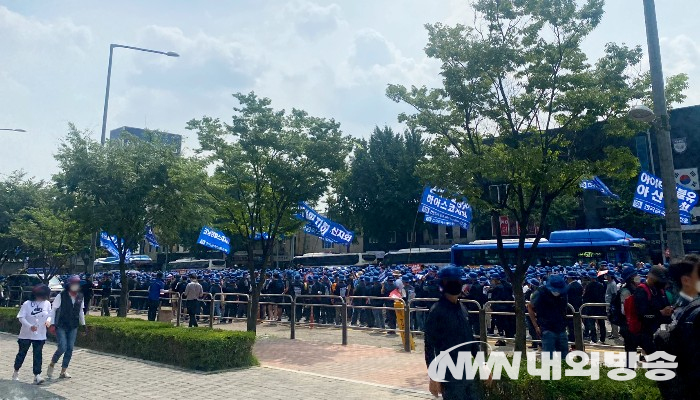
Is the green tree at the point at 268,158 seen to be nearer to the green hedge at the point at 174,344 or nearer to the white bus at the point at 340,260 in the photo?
the green hedge at the point at 174,344

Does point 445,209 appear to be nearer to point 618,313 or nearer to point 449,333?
point 618,313

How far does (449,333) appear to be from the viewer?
4852 mm

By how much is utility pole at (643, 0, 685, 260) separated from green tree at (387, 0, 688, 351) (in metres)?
1.04

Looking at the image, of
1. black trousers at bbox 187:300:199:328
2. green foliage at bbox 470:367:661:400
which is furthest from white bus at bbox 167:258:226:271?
green foliage at bbox 470:367:661:400

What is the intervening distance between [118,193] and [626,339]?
495 inches

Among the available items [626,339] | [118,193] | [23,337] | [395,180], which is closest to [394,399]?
[626,339]

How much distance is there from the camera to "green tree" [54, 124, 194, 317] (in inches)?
566

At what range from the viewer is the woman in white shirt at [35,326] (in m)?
8.73

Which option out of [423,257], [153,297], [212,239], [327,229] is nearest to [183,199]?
[153,297]

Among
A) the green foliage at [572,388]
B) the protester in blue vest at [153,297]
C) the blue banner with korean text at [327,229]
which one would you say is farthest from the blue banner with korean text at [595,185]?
the protester in blue vest at [153,297]

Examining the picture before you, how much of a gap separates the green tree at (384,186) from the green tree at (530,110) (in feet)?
116

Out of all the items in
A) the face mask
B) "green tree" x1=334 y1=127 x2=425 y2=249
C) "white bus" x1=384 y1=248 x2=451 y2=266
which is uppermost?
"green tree" x1=334 y1=127 x2=425 y2=249

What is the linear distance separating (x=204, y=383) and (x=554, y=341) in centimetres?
552

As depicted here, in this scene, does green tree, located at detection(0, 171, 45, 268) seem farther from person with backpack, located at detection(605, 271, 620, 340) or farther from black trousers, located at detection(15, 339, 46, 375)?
person with backpack, located at detection(605, 271, 620, 340)
